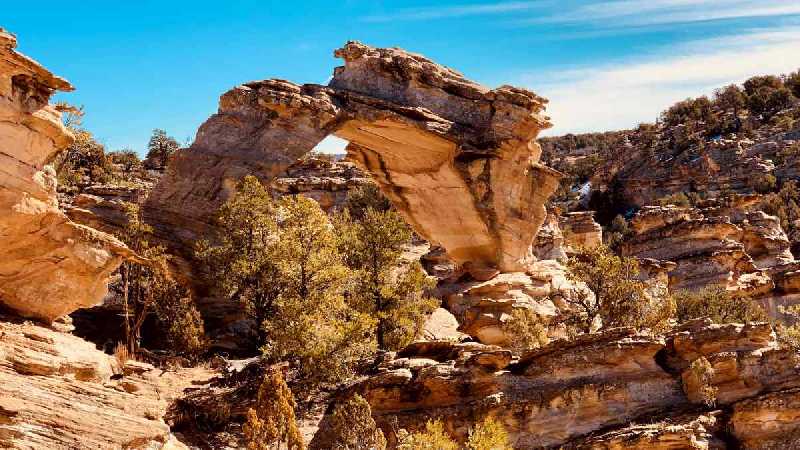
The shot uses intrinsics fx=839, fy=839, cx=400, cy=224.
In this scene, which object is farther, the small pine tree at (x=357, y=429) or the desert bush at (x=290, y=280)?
the desert bush at (x=290, y=280)

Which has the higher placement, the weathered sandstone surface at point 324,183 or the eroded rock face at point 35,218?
the weathered sandstone surface at point 324,183

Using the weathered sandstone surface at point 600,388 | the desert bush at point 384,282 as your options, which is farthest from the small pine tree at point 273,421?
the desert bush at point 384,282

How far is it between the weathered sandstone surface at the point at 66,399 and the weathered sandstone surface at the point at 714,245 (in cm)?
4342

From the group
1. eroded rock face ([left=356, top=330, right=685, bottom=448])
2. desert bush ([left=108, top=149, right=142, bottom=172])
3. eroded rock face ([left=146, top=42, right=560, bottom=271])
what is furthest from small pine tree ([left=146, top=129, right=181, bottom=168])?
eroded rock face ([left=356, top=330, right=685, bottom=448])

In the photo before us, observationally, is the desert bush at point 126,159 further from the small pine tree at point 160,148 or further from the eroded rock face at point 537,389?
the eroded rock face at point 537,389

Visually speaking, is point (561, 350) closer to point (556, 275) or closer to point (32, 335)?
point (32, 335)

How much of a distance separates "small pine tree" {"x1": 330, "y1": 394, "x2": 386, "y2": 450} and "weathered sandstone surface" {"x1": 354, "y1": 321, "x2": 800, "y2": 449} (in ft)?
5.85

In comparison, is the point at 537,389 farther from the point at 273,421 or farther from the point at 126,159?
the point at 126,159

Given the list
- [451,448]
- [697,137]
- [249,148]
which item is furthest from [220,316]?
[697,137]

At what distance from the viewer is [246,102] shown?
35.8m

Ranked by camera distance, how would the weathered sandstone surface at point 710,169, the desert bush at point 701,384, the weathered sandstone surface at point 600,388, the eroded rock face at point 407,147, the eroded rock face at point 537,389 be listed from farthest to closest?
the weathered sandstone surface at point 710,169 → the eroded rock face at point 407,147 → the eroded rock face at point 537,389 → the desert bush at point 701,384 → the weathered sandstone surface at point 600,388

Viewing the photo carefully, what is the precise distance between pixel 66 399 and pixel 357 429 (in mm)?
7279

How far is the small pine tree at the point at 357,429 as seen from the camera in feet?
70.1

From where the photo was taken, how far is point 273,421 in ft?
66.2
